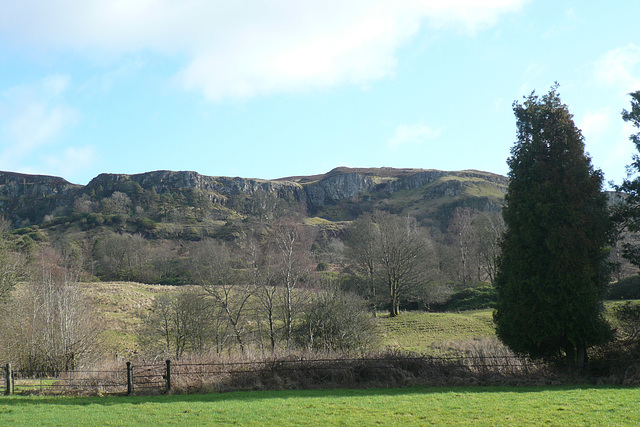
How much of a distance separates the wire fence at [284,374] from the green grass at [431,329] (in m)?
11.4

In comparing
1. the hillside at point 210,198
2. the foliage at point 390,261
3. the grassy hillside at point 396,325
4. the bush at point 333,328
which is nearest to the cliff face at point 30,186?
the hillside at point 210,198

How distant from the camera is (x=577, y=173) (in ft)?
53.5

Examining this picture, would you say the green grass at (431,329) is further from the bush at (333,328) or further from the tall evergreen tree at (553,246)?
the tall evergreen tree at (553,246)

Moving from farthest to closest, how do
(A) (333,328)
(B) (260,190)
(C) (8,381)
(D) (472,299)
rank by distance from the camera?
(B) (260,190)
(D) (472,299)
(A) (333,328)
(C) (8,381)

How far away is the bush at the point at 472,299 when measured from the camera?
156 feet

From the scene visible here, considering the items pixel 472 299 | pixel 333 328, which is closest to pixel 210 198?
pixel 472 299

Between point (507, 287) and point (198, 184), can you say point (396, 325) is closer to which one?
point (507, 287)

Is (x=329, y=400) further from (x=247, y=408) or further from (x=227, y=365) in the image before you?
(x=227, y=365)

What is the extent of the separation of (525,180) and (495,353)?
282 inches

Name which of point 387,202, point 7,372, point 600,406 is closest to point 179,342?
point 7,372

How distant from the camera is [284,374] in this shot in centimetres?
1578

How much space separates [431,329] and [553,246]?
2249 centimetres

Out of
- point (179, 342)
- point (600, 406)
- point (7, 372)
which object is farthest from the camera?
point (179, 342)

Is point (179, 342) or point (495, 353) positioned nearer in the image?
point (495, 353)
